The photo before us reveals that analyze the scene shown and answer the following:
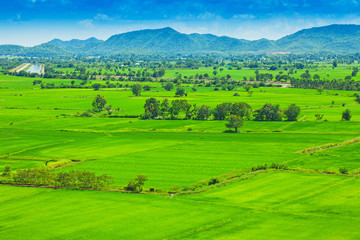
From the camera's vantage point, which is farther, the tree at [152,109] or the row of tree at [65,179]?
the tree at [152,109]

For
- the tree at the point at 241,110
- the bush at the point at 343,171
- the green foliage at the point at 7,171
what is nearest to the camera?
the bush at the point at 343,171

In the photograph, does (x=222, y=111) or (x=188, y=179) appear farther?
(x=222, y=111)

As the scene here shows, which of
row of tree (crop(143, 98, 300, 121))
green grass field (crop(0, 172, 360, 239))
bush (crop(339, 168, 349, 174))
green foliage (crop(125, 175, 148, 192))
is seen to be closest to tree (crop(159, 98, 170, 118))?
row of tree (crop(143, 98, 300, 121))

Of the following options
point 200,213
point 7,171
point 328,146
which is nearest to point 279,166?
point 328,146

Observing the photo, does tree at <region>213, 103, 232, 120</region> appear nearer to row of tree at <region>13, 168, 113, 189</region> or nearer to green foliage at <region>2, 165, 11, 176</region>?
row of tree at <region>13, 168, 113, 189</region>

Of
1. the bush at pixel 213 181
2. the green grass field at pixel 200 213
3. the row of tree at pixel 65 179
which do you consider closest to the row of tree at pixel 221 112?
the bush at pixel 213 181

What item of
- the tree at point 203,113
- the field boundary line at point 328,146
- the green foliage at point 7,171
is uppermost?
the tree at point 203,113

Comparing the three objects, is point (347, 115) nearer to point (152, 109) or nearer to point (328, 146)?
point (328, 146)

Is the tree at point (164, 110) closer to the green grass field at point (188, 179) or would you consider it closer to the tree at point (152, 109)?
the tree at point (152, 109)

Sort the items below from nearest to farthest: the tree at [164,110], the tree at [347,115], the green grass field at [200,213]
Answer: the green grass field at [200,213], the tree at [347,115], the tree at [164,110]
